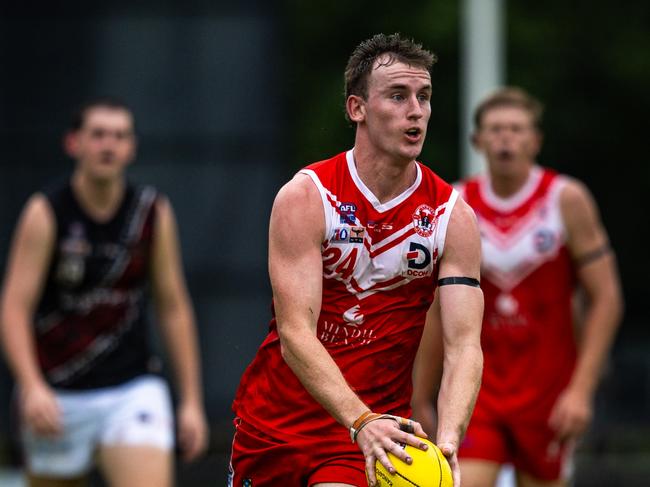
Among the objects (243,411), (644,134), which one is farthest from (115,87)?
(644,134)

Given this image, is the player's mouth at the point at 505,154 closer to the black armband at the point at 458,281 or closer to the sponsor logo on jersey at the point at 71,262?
the sponsor logo on jersey at the point at 71,262

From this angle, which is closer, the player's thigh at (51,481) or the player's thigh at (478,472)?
the player's thigh at (478,472)

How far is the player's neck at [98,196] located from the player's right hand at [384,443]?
128 inches

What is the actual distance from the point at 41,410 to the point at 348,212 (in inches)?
106

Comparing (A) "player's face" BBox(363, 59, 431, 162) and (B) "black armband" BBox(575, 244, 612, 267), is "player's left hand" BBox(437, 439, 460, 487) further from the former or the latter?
(B) "black armband" BBox(575, 244, 612, 267)

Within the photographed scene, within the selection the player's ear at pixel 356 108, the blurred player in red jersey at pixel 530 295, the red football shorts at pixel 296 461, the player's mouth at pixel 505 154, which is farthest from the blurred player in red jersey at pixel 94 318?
the player's ear at pixel 356 108

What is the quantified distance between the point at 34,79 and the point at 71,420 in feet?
12.6

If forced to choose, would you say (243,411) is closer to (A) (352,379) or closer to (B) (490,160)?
(A) (352,379)

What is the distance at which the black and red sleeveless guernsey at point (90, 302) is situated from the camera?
7.68 m

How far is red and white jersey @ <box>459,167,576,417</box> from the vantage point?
7.68m

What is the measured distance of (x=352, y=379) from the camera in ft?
17.7

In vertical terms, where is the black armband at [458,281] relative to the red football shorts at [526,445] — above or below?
above

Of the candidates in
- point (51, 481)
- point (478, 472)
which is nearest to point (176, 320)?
point (51, 481)

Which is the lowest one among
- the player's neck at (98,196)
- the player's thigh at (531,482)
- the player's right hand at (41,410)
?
the player's thigh at (531,482)
